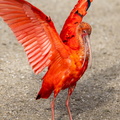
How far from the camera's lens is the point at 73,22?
5516mm

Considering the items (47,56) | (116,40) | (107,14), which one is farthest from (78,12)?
(107,14)

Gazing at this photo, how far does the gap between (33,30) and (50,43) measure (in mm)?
277

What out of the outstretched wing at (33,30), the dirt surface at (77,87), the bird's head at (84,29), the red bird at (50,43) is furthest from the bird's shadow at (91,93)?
the bird's head at (84,29)

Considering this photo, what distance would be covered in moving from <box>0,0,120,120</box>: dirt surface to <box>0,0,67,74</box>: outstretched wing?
1.07 meters

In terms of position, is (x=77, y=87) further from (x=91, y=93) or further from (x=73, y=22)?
(x=73, y=22)

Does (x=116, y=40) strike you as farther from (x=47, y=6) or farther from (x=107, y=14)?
(x=47, y=6)

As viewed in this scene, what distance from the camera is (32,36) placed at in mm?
5059

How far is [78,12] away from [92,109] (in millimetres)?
1487

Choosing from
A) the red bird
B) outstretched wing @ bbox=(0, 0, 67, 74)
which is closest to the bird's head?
the red bird

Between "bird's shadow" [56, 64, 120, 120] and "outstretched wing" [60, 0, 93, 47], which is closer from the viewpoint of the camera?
"outstretched wing" [60, 0, 93, 47]

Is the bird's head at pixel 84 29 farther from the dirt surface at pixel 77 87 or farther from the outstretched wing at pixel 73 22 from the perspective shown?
the dirt surface at pixel 77 87

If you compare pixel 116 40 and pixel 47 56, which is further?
pixel 116 40

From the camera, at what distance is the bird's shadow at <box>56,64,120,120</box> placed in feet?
20.6

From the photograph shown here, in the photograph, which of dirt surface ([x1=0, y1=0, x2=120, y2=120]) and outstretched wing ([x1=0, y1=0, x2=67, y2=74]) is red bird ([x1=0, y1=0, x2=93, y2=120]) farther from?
dirt surface ([x1=0, y1=0, x2=120, y2=120])
